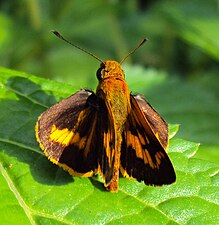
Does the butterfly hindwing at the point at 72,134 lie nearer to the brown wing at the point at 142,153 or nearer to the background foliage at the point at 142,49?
the brown wing at the point at 142,153

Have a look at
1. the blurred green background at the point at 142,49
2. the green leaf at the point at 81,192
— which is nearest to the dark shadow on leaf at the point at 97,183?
the green leaf at the point at 81,192

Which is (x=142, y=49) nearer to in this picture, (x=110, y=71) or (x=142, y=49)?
(x=142, y=49)

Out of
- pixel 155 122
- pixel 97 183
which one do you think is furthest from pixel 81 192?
pixel 155 122

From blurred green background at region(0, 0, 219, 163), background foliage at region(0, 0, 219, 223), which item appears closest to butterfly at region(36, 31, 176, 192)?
blurred green background at region(0, 0, 219, 163)

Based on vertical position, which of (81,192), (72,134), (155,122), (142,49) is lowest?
(142,49)

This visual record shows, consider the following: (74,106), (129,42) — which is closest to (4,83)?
(74,106)

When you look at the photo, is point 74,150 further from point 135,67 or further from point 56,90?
point 135,67
